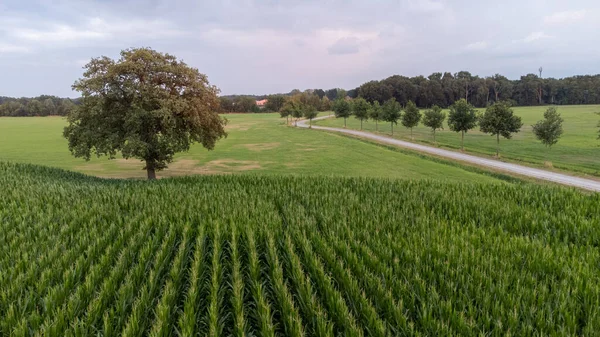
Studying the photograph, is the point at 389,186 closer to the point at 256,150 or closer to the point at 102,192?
the point at 102,192

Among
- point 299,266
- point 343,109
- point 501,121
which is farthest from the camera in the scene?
point 343,109

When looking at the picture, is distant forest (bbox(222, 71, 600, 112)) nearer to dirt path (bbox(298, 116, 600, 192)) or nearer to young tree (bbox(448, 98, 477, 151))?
young tree (bbox(448, 98, 477, 151))

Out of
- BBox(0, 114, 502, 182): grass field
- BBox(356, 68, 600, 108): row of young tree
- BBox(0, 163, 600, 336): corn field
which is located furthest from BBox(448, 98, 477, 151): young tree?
BBox(356, 68, 600, 108): row of young tree

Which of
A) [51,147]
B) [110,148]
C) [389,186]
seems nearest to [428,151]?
[389,186]

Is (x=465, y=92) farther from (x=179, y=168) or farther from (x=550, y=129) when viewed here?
(x=179, y=168)

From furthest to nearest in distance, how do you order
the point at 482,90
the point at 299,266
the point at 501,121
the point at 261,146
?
the point at 482,90 → the point at 261,146 → the point at 501,121 → the point at 299,266

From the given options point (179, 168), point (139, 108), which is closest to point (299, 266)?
point (139, 108)
